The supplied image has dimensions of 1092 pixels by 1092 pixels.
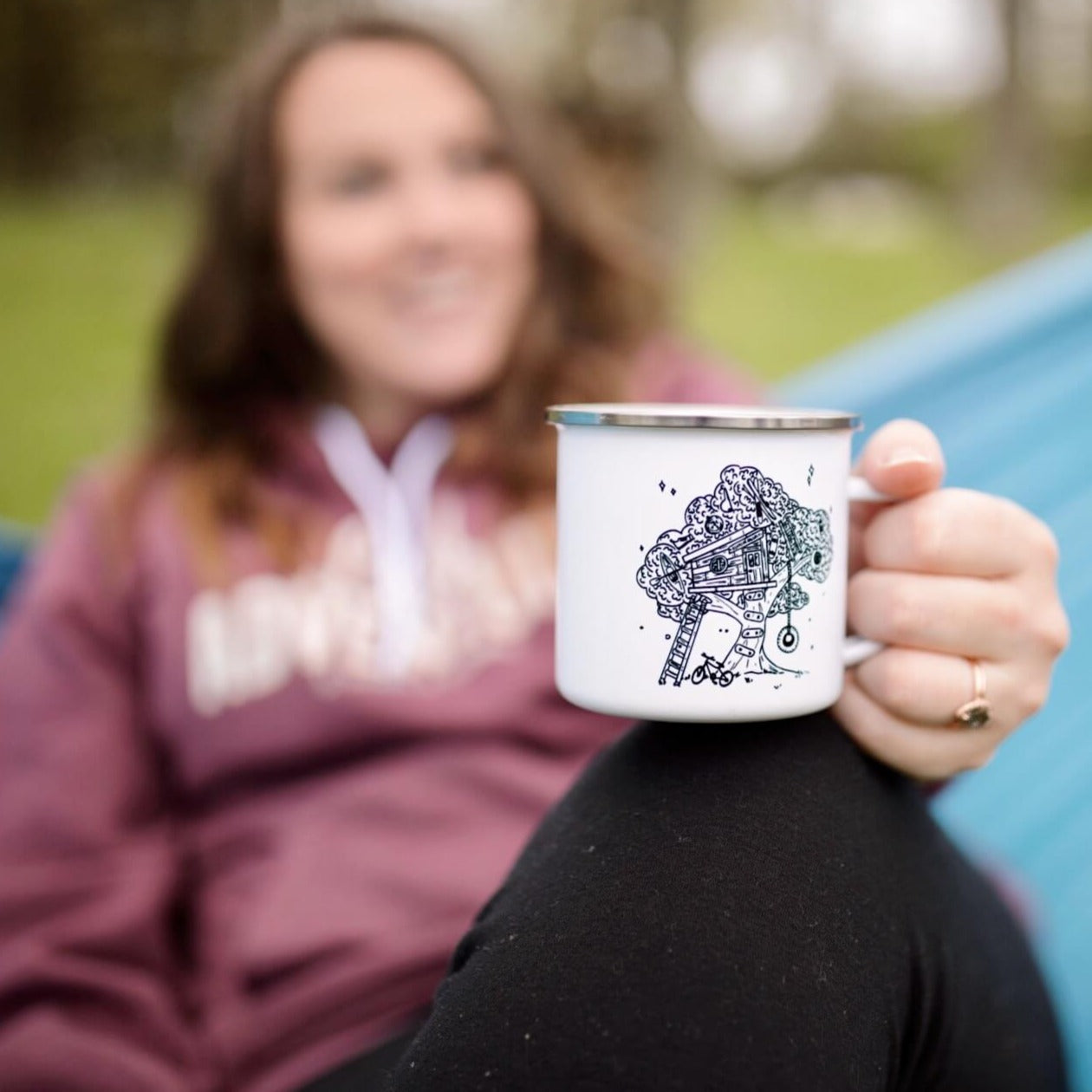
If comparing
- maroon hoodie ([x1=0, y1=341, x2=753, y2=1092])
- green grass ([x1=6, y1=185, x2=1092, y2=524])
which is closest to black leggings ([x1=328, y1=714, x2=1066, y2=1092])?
maroon hoodie ([x1=0, y1=341, x2=753, y2=1092])

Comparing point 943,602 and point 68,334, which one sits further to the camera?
point 68,334

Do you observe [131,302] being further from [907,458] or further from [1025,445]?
[907,458]

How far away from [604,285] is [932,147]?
8.31 metres

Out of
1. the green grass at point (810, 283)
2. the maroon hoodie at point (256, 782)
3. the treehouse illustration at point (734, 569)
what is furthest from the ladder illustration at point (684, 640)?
the green grass at point (810, 283)

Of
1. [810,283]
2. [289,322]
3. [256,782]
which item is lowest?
[256,782]

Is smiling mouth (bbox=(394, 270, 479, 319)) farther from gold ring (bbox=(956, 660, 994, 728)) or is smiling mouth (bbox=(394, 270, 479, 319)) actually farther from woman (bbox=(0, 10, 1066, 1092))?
gold ring (bbox=(956, 660, 994, 728))

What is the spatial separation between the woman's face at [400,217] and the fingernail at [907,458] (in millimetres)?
558

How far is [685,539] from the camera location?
0.53m

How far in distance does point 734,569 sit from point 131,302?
12.9 feet

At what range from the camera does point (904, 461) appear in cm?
57

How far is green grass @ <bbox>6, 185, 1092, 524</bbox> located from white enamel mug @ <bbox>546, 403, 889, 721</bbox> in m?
1.83

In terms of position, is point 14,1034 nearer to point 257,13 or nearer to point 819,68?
point 257,13

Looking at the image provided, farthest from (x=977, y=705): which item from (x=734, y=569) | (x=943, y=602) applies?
(x=734, y=569)

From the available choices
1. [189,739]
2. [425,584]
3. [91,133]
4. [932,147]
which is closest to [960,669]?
[425,584]
